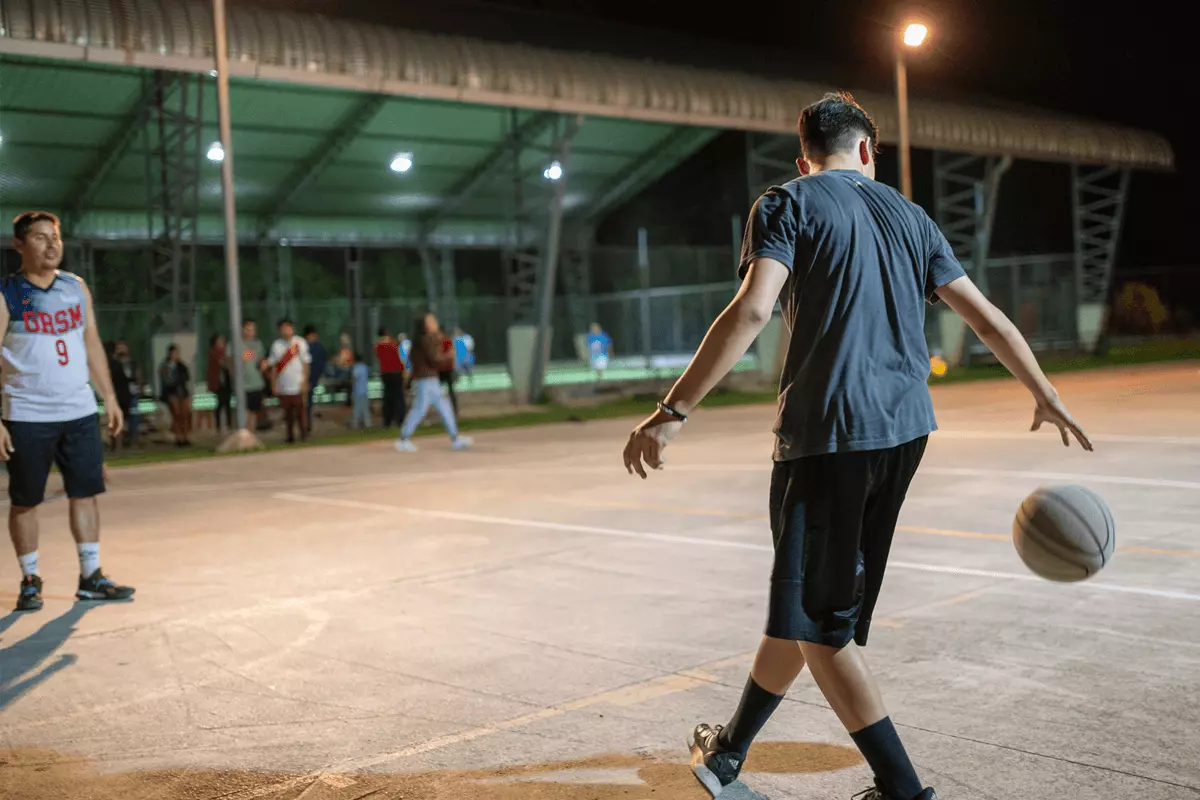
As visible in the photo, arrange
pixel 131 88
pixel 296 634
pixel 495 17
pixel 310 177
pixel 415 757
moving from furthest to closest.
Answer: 1. pixel 495 17
2. pixel 310 177
3. pixel 131 88
4. pixel 296 634
5. pixel 415 757

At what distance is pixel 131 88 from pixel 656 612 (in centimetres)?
2302

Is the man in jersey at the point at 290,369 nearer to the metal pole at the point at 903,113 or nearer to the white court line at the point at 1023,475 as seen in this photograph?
the white court line at the point at 1023,475

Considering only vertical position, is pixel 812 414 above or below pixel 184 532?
above

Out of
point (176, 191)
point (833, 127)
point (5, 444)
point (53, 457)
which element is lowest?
point (53, 457)

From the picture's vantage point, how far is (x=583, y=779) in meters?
3.85

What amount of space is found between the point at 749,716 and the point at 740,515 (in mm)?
5865

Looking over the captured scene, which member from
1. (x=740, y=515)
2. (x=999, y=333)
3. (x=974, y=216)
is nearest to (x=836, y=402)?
(x=999, y=333)

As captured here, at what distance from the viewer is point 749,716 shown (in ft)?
11.8

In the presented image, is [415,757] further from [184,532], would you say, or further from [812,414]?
[184,532]

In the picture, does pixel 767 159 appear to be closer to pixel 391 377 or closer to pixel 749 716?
pixel 391 377

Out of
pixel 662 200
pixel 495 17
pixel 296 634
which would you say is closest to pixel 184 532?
pixel 296 634

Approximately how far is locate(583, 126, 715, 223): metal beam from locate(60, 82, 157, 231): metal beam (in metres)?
13.9

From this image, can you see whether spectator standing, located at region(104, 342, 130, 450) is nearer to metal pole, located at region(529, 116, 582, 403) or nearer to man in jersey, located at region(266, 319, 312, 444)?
man in jersey, located at region(266, 319, 312, 444)

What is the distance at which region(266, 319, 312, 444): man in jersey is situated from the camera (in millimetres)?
18938
